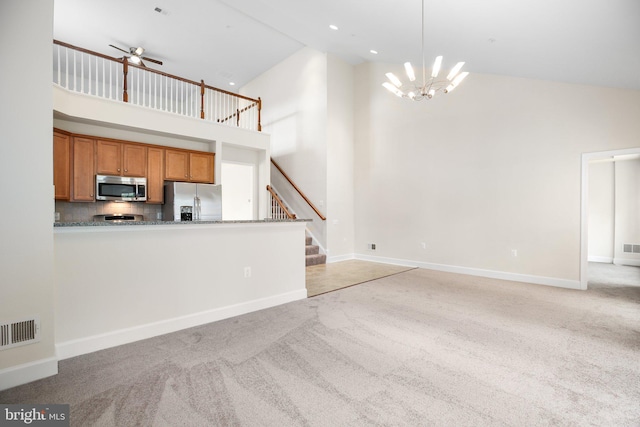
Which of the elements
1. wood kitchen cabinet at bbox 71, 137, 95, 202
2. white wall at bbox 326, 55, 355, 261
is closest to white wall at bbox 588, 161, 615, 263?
white wall at bbox 326, 55, 355, 261

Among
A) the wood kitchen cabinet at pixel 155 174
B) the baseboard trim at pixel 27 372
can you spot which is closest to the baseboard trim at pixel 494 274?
the wood kitchen cabinet at pixel 155 174

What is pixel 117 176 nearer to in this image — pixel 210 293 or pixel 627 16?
pixel 210 293

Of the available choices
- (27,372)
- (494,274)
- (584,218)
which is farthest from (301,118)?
(27,372)

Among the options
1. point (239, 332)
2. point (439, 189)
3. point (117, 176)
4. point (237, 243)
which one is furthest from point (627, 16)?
point (117, 176)

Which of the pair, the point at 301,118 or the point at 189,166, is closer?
the point at 189,166

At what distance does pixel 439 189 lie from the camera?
6.37 metres

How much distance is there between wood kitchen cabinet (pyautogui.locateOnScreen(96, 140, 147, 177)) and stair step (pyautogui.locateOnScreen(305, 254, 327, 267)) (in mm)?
3760

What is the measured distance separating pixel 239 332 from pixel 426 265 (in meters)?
4.64

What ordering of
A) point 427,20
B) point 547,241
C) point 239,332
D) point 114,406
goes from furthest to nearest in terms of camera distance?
point 547,241 → point 427,20 → point 239,332 → point 114,406

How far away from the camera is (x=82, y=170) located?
5238mm

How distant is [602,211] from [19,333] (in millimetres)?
10120

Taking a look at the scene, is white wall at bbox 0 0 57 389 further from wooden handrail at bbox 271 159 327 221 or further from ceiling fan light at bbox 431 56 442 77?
wooden handrail at bbox 271 159 327 221

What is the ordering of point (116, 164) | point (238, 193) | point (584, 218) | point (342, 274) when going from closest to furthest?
point (584, 218), point (116, 164), point (342, 274), point (238, 193)

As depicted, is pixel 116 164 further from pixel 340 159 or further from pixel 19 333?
pixel 340 159
